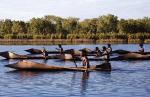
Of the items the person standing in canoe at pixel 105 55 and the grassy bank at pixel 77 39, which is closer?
the person standing in canoe at pixel 105 55

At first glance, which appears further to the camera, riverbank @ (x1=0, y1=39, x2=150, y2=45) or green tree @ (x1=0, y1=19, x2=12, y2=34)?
green tree @ (x1=0, y1=19, x2=12, y2=34)

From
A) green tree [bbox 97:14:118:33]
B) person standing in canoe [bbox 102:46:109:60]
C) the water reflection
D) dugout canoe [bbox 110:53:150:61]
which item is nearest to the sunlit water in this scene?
the water reflection

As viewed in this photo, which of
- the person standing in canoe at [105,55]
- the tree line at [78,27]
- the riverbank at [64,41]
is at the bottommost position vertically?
the person standing in canoe at [105,55]

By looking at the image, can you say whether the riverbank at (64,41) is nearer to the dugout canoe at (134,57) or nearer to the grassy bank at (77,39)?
the grassy bank at (77,39)

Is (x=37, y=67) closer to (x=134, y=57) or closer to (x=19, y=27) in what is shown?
(x=134, y=57)

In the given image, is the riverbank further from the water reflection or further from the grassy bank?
the water reflection

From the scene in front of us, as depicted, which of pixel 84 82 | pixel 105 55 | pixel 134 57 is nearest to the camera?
pixel 84 82

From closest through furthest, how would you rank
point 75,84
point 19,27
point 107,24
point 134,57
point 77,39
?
1. point 75,84
2. point 134,57
3. point 77,39
4. point 19,27
5. point 107,24

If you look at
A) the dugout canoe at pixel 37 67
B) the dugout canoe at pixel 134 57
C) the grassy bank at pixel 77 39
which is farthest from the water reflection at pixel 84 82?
the grassy bank at pixel 77 39

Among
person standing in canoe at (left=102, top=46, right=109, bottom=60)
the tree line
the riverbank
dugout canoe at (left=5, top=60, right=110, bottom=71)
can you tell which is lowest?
dugout canoe at (left=5, top=60, right=110, bottom=71)

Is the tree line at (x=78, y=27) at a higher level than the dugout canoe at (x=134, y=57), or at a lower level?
higher

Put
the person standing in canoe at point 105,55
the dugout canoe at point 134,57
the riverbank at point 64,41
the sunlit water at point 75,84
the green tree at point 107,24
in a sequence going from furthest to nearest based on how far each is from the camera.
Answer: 1. the green tree at point 107,24
2. the riverbank at point 64,41
3. the dugout canoe at point 134,57
4. the person standing in canoe at point 105,55
5. the sunlit water at point 75,84

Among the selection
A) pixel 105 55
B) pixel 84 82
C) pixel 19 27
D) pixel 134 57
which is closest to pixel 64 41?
pixel 19 27

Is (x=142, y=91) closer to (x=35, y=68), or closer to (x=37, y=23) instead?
(x=35, y=68)
